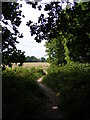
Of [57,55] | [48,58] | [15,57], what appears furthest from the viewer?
[48,58]

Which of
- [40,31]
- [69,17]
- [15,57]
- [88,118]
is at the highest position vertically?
[69,17]

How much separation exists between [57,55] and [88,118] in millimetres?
34326

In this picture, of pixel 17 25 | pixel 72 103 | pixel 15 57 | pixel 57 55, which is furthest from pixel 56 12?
pixel 57 55

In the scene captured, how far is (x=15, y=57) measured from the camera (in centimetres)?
1023

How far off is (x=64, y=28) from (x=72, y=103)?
11.6 ft

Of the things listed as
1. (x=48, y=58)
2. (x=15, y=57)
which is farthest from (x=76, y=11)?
(x=48, y=58)

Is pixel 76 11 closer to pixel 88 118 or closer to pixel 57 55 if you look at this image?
pixel 88 118

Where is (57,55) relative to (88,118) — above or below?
above

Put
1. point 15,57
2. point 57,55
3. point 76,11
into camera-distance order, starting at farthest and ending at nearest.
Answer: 1. point 57,55
2. point 15,57
3. point 76,11

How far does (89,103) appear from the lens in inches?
331

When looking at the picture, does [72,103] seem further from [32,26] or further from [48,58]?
[48,58]

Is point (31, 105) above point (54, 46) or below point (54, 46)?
below

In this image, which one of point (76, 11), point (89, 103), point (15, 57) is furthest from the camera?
point (15, 57)

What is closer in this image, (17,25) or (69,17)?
(69,17)
